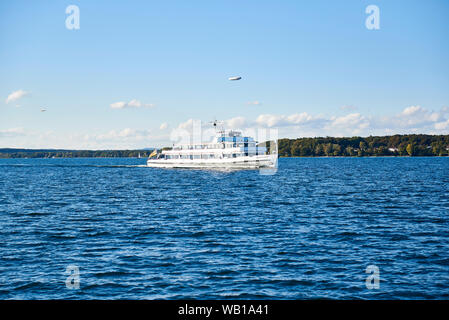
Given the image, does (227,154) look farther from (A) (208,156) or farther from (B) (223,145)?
(A) (208,156)

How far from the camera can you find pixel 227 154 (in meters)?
134

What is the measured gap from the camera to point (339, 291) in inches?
653

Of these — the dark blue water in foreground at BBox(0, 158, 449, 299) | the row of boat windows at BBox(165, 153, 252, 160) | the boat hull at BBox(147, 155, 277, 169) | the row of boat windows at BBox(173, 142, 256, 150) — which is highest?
the row of boat windows at BBox(173, 142, 256, 150)

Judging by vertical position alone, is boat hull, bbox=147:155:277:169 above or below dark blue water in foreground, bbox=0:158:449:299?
above

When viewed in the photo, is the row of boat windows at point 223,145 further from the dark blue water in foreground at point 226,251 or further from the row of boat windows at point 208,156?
the dark blue water in foreground at point 226,251

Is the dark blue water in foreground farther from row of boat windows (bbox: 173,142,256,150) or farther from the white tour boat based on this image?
row of boat windows (bbox: 173,142,256,150)

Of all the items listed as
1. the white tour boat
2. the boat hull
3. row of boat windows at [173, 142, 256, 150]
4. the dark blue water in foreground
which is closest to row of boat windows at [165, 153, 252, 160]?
the white tour boat

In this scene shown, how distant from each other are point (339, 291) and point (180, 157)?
144497 mm

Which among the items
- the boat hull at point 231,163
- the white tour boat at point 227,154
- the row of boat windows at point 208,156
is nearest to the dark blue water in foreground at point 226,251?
the boat hull at point 231,163

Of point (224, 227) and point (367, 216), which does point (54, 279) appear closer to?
point (224, 227)

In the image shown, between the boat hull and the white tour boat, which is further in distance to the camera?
the white tour boat

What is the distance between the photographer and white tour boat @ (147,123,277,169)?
128 m
